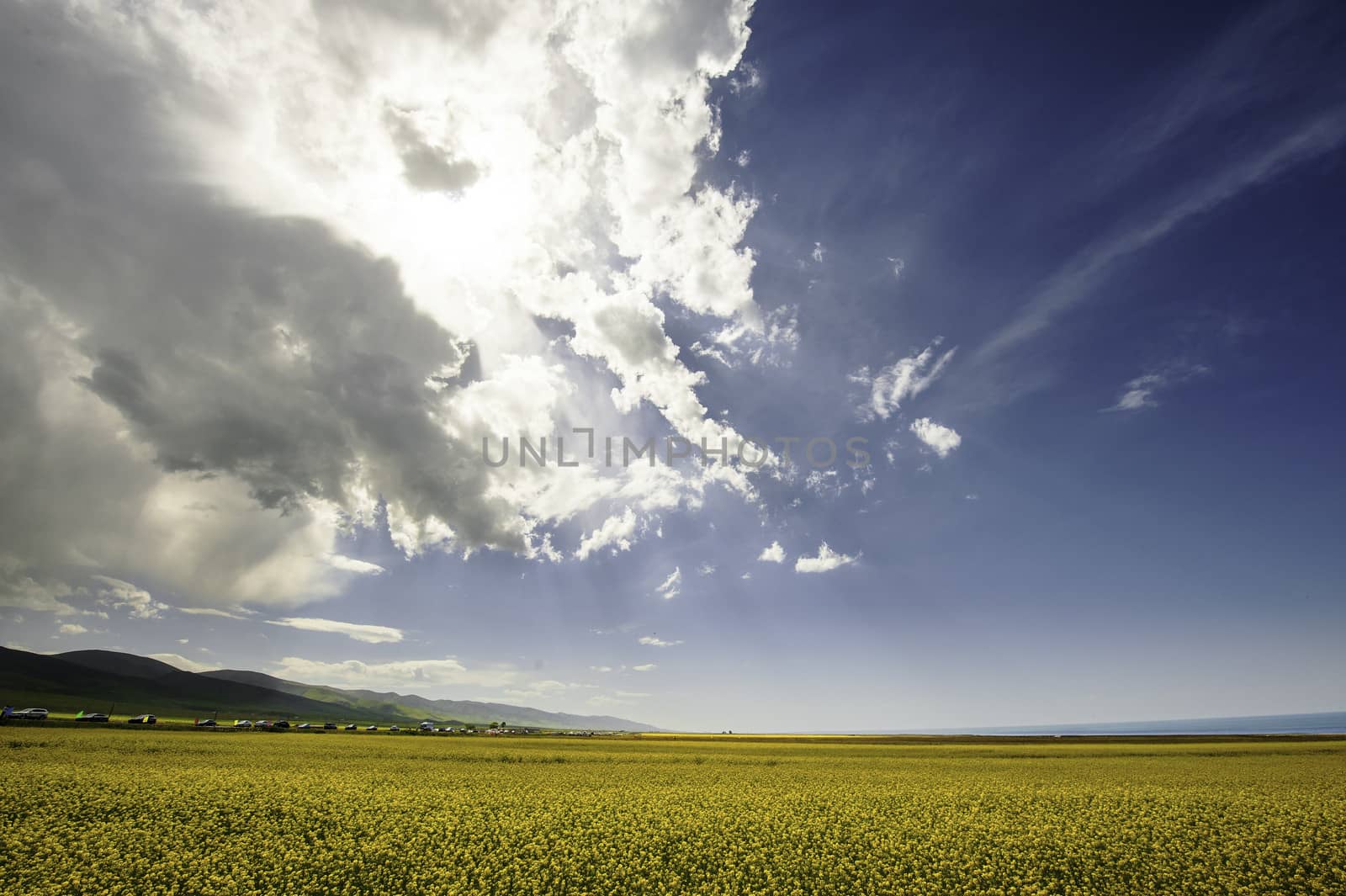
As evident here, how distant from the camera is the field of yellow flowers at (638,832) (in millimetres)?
27219

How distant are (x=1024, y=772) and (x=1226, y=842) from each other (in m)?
29.0

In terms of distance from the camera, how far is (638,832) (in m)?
32.8

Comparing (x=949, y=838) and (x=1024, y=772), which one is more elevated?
(x=949, y=838)

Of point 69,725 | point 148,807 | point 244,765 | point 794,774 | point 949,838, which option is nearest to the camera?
point 949,838

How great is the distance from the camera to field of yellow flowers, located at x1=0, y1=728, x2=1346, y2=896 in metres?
27.2

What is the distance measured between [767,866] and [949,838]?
39.0ft

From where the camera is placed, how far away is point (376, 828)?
32594mm

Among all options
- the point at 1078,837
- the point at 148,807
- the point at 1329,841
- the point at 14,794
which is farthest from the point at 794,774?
the point at 14,794

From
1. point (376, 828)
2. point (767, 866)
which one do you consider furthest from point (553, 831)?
point (767, 866)

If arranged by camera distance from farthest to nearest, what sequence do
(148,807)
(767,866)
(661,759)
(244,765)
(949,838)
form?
(661,759), (244,765), (148,807), (949,838), (767,866)

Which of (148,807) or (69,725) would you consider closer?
(148,807)

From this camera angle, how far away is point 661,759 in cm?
7225

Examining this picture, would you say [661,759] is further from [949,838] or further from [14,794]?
[14,794]

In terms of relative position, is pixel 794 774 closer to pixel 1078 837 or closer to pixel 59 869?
pixel 1078 837
